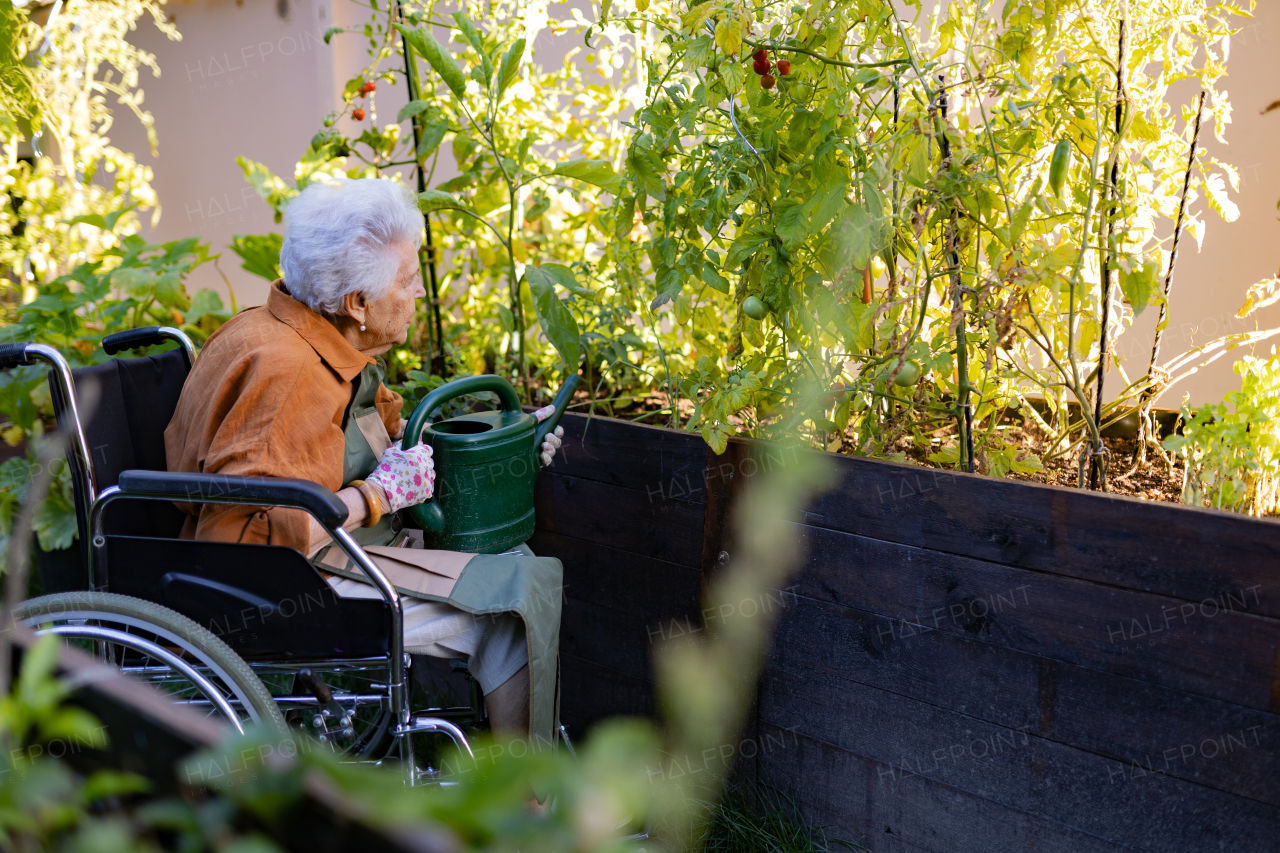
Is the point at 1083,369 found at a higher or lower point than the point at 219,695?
higher

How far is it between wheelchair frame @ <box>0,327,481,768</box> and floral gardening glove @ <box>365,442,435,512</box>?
17 centimetres

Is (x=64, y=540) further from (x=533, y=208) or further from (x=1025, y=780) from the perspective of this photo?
(x=1025, y=780)

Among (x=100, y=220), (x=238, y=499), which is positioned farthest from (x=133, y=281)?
(x=238, y=499)

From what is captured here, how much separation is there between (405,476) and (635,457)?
0.52 meters

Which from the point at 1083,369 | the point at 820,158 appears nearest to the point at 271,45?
the point at 820,158

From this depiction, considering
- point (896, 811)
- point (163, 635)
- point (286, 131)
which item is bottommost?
point (896, 811)

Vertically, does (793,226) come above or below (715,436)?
above

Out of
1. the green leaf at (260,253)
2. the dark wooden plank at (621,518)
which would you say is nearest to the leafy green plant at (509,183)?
the green leaf at (260,253)

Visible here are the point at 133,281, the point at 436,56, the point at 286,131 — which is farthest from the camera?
the point at 286,131

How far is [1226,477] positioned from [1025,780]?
596 mm

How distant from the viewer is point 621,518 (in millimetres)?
1935

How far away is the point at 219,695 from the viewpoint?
1259mm

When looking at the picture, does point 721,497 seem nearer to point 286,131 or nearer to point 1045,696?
point 1045,696

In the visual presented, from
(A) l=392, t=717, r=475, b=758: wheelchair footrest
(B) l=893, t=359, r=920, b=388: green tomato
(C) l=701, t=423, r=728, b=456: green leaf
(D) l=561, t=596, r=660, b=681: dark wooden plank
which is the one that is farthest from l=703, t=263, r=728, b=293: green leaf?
(A) l=392, t=717, r=475, b=758: wheelchair footrest
